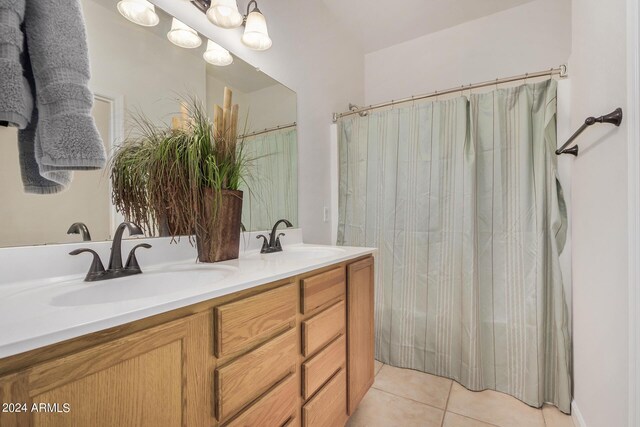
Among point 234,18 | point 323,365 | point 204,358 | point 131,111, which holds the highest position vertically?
point 234,18

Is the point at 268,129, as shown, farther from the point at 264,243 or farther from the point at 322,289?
the point at 322,289

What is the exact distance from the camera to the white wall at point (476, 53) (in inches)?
78.2

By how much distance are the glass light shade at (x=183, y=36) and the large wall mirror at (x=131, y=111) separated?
2 centimetres

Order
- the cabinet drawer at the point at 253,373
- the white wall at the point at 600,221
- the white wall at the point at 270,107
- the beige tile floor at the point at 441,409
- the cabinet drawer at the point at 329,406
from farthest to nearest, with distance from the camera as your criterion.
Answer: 1. the white wall at the point at 270,107
2. the beige tile floor at the point at 441,409
3. the cabinet drawer at the point at 329,406
4. the white wall at the point at 600,221
5. the cabinet drawer at the point at 253,373

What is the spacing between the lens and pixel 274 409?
83 cm

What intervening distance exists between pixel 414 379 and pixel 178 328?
166 cm

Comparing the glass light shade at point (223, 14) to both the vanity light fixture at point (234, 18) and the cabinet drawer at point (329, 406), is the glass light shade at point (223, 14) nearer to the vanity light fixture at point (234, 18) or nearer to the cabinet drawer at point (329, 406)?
the vanity light fixture at point (234, 18)

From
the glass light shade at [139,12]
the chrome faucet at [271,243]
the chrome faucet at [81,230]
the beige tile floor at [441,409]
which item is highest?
the glass light shade at [139,12]

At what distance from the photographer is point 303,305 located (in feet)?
3.19

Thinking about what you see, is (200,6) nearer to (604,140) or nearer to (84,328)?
(84,328)

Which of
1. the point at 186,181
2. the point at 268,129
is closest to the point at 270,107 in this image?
the point at 268,129

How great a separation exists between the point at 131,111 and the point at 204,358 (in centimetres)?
90

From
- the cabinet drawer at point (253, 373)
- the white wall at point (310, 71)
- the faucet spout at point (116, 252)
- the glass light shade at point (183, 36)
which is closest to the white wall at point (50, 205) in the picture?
the faucet spout at point (116, 252)

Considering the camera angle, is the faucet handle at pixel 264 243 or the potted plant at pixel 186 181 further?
the faucet handle at pixel 264 243
